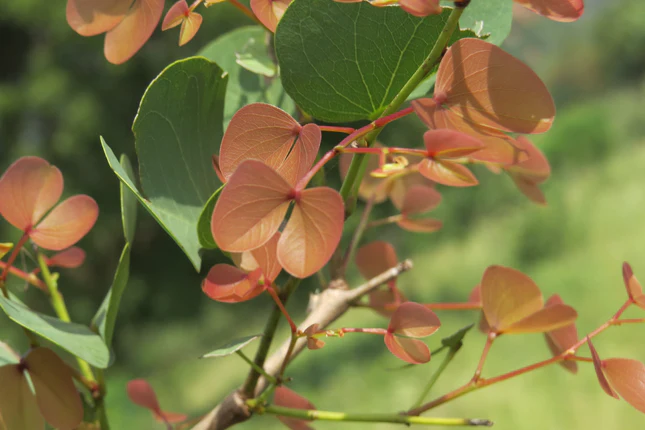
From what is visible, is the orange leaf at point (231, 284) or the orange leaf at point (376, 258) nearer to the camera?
the orange leaf at point (231, 284)

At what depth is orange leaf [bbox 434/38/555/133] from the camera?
5.4 inches

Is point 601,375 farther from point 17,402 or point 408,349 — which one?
point 17,402

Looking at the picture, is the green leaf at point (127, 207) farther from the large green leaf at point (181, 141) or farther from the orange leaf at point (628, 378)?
the orange leaf at point (628, 378)

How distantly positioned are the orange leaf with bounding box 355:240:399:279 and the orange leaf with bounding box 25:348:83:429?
13 centimetres

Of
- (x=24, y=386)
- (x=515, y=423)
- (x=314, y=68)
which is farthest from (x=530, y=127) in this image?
(x=515, y=423)

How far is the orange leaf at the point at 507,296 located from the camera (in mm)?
180

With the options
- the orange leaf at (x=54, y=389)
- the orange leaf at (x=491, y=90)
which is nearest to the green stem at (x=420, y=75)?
the orange leaf at (x=491, y=90)

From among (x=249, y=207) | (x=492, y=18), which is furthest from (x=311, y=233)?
(x=492, y=18)

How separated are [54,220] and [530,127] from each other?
0.16m

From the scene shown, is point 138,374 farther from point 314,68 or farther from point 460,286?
point 314,68

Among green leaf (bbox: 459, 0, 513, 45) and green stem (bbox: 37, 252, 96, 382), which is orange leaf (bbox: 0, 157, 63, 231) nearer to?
green stem (bbox: 37, 252, 96, 382)

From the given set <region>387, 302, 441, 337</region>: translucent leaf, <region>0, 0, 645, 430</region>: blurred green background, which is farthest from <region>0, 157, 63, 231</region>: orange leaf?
<region>0, 0, 645, 430</region>: blurred green background

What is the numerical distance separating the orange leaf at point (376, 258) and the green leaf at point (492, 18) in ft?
0.32

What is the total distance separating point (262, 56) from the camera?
240mm
